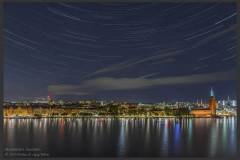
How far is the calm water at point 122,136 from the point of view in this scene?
161 inches

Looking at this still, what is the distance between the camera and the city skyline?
4.25 m

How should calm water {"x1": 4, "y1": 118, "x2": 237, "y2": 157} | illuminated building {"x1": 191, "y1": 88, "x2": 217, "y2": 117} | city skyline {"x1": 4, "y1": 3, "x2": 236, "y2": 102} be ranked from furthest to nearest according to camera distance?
illuminated building {"x1": 191, "y1": 88, "x2": 217, "y2": 117} → city skyline {"x1": 4, "y1": 3, "x2": 236, "y2": 102} → calm water {"x1": 4, "y1": 118, "x2": 237, "y2": 157}

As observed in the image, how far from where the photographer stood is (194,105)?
14.4ft

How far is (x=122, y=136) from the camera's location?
13.7 ft

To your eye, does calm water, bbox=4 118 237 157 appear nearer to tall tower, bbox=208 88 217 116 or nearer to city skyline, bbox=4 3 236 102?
tall tower, bbox=208 88 217 116

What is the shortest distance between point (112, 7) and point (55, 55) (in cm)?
63

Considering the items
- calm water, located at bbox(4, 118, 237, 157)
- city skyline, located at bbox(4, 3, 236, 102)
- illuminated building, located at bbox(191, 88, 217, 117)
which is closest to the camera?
calm water, located at bbox(4, 118, 237, 157)

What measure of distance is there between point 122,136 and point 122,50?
0.73 meters

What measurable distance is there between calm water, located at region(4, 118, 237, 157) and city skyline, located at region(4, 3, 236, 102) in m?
0.22

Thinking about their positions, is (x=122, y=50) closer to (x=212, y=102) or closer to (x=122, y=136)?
(x=122, y=136)

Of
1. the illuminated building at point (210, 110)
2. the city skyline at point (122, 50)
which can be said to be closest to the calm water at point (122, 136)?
the illuminated building at point (210, 110)

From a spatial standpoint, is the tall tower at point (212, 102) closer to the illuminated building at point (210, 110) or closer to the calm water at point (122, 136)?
the illuminated building at point (210, 110)

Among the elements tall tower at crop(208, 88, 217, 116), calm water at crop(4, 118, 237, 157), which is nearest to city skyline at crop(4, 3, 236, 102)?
tall tower at crop(208, 88, 217, 116)

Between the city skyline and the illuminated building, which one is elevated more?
the city skyline
